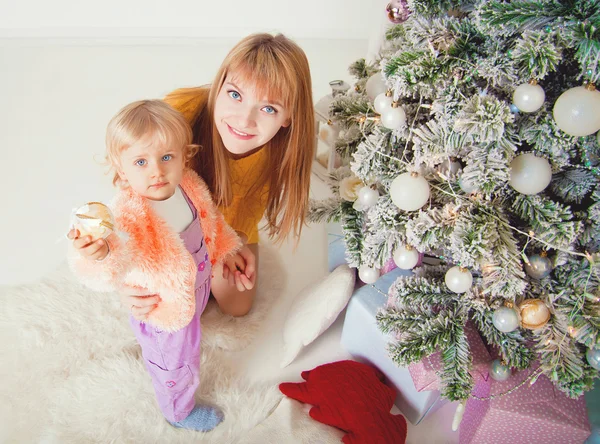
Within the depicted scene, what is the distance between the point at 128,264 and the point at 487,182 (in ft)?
1.97

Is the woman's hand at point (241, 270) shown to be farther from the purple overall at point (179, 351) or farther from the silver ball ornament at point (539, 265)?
the silver ball ornament at point (539, 265)

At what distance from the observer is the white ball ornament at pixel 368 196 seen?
3.08 feet

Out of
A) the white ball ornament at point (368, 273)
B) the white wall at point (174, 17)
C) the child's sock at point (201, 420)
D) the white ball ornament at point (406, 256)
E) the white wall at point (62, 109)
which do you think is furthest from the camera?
the white wall at point (174, 17)

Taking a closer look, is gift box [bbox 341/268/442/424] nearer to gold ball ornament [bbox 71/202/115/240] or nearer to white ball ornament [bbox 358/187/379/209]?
white ball ornament [bbox 358/187/379/209]

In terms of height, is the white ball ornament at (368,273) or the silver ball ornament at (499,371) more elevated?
the white ball ornament at (368,273)

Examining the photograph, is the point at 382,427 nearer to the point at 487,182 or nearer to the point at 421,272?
the point at 421,272

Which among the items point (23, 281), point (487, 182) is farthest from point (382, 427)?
point (23, 281)

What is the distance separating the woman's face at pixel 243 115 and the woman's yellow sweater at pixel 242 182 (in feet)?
0.38

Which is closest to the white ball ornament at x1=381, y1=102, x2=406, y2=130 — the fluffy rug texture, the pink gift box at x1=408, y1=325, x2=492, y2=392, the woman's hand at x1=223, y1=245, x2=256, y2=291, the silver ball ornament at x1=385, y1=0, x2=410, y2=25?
the silver ball ornament at x1=385, y1=0, x2=410, y2=25

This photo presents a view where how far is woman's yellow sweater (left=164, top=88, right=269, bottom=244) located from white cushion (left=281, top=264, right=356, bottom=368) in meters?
0.25

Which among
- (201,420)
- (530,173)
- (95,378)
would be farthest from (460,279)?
(95,378)

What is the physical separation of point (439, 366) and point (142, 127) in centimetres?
74

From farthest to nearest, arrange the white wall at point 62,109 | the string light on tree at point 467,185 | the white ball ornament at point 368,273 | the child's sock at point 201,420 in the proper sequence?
the white wall at point 62,109 < the child's sock at point 201,420 < the white ball ornament at point 368,273 < the string light on tree at point 467,185

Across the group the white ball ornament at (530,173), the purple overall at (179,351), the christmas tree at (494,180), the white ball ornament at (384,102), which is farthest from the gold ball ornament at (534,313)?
the purple overall at (179,351)
